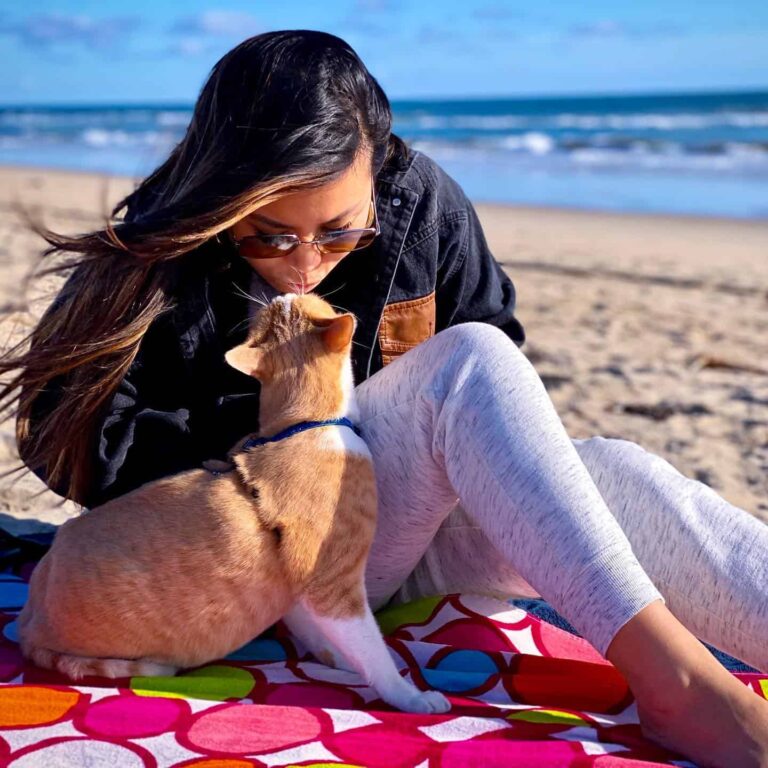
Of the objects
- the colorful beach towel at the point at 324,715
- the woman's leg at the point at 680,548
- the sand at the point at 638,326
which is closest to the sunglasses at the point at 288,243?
the sand at the point at 638,326

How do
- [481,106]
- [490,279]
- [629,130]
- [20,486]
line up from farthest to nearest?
[481,106], [629,130], [20,486], [490,279]

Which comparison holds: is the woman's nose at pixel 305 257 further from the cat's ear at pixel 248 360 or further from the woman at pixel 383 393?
the cat's ear at pixel 248 360

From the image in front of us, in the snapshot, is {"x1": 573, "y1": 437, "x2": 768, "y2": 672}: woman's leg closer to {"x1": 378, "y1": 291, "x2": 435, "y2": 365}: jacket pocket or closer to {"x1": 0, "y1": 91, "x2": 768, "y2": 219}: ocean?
{"x1": 378, "y1": 291, "x2": 435, "y2": 365}: jacket pocket

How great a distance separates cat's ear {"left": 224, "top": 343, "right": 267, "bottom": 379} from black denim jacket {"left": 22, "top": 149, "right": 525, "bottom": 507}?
225 millimetres

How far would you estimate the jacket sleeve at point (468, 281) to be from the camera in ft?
8.32

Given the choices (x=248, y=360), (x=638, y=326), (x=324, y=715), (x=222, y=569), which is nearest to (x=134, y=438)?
(x=248, y=360)

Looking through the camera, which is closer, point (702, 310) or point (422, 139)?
point (702, 310)

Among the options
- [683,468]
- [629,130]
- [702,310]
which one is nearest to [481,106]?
[629,130]

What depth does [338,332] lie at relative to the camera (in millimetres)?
2113

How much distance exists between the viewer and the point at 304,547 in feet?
6.21

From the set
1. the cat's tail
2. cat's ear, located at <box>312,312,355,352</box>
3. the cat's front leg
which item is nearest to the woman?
cat's ear, located at <box>312,312,355,352</box>

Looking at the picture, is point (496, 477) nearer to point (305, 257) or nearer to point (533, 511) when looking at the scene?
point (533, 511)

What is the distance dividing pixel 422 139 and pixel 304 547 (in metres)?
23.4

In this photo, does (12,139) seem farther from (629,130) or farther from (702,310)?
(702,310)
